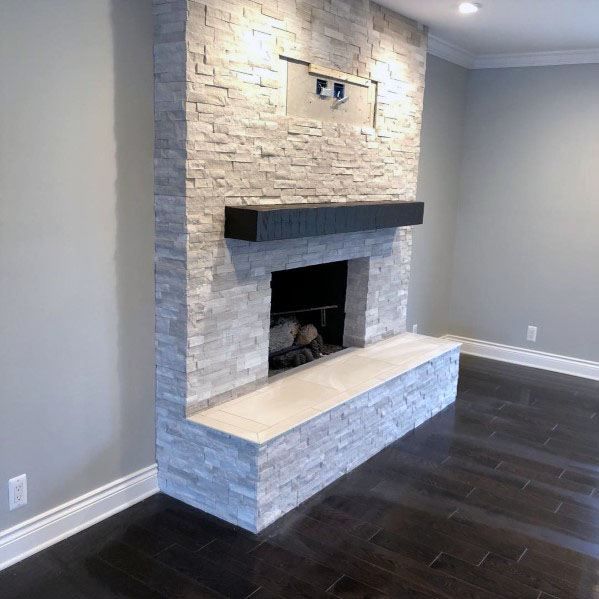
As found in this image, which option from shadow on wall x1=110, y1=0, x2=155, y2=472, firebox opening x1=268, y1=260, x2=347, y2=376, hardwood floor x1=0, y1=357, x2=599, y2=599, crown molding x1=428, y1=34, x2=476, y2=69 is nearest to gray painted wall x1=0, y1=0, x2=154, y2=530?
shadow on wall x1=110, y1=0, x2=155, y2=472

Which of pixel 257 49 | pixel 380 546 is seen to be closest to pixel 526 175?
pixel 257 49

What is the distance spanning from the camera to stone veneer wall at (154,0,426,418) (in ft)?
8.34

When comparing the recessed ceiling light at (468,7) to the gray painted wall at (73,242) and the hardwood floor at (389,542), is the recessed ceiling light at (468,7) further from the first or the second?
the hardwood floor at (389,542)

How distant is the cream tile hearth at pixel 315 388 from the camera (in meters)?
2.71

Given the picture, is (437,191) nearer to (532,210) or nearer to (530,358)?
(532,210)

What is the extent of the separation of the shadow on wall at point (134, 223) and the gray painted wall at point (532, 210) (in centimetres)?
325

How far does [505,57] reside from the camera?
188 inches

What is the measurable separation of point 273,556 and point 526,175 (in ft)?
11.9

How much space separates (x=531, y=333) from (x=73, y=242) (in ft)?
12.5

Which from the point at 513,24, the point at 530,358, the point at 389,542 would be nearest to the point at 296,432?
the point at 389,542

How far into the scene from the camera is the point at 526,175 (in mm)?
4898

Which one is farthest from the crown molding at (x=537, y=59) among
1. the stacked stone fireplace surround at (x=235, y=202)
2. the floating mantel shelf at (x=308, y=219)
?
the floating mantel shelf at (x=308, y=219)

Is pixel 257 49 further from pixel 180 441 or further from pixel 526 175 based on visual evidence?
pixel 526 175

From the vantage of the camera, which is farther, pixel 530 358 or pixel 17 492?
pixel 530 358
